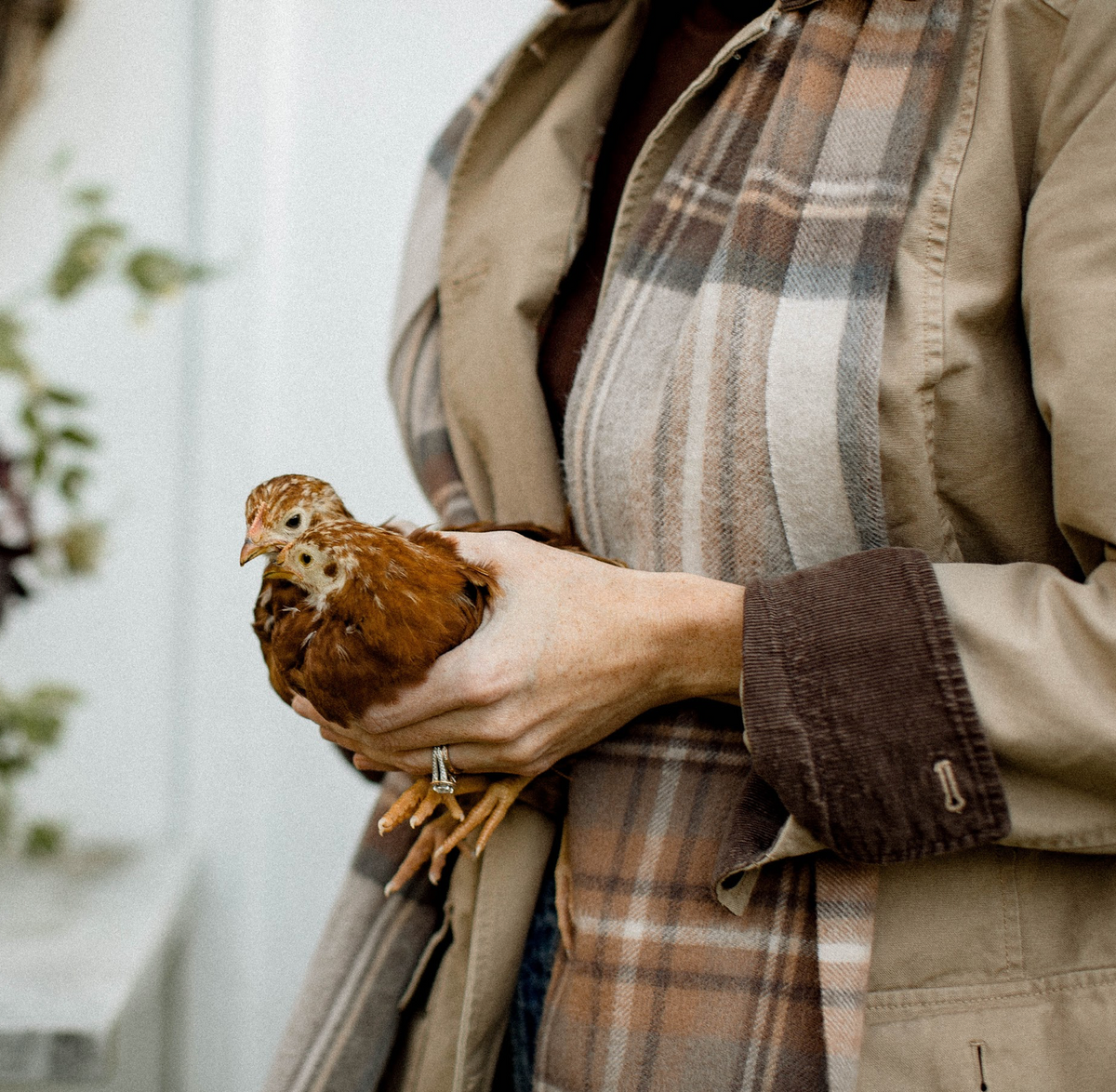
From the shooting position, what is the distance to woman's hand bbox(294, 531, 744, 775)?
0.66m

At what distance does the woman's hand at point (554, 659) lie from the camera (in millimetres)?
664

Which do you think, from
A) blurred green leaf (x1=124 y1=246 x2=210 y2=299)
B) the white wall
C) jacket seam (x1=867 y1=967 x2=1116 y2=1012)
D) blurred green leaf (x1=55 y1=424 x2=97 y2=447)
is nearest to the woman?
jacket seam (x1=867 y1=967 x2=1116 y2=1012)

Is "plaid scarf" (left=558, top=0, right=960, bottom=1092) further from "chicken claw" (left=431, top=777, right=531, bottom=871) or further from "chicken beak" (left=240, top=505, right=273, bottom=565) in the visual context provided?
"chicken beak" (left=240, top=505, right=273, bottom=565)

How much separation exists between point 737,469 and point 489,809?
31 cm

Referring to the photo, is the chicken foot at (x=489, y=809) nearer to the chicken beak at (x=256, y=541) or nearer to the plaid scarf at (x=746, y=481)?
the plaid scarf at (x=746, y=481)

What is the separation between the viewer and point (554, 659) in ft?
2.22

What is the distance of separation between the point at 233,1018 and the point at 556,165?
5.42 ft

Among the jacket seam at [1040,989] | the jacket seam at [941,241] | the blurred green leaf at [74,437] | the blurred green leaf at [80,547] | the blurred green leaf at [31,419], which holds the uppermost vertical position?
the jacket seam at [941,241]

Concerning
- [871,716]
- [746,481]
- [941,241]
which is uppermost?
[941,241]

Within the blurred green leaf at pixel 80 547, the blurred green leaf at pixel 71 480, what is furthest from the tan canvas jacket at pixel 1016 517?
the blurred green leaf at pixel 80 547

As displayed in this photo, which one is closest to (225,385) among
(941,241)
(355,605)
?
(355,605)

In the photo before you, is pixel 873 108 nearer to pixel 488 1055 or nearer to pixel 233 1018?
pixel 488 1055

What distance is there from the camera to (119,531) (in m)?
1.88

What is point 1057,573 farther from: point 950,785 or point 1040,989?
point 1040,989
